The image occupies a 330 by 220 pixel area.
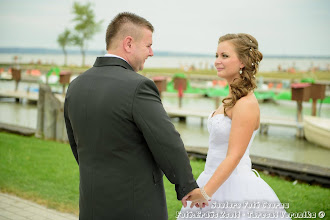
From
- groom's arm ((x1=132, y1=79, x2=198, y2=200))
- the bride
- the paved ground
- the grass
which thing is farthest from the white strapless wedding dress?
the paved ground

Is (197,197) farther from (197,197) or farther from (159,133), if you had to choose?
(159,133)

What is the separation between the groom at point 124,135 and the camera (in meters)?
2.30

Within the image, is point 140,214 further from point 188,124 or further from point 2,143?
point 188,124

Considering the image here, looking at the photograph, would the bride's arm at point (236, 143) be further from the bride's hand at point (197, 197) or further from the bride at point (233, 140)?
the bride's hand at point (197, 197)

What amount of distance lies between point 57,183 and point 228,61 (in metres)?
4.60

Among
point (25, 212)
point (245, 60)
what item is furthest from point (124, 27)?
point (25, 212)

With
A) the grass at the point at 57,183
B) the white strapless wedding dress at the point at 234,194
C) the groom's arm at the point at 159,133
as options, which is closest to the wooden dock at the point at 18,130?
the grass at the point at 57,183

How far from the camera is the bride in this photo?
290 centimetres

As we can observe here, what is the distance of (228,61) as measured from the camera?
3.06 meters

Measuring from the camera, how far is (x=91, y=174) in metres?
2.50

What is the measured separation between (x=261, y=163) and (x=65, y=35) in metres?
77.4

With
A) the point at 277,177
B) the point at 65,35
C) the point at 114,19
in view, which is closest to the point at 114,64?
the point at 114,19

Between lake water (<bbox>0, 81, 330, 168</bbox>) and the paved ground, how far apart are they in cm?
784

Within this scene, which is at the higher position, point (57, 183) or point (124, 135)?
point (124, 135)
